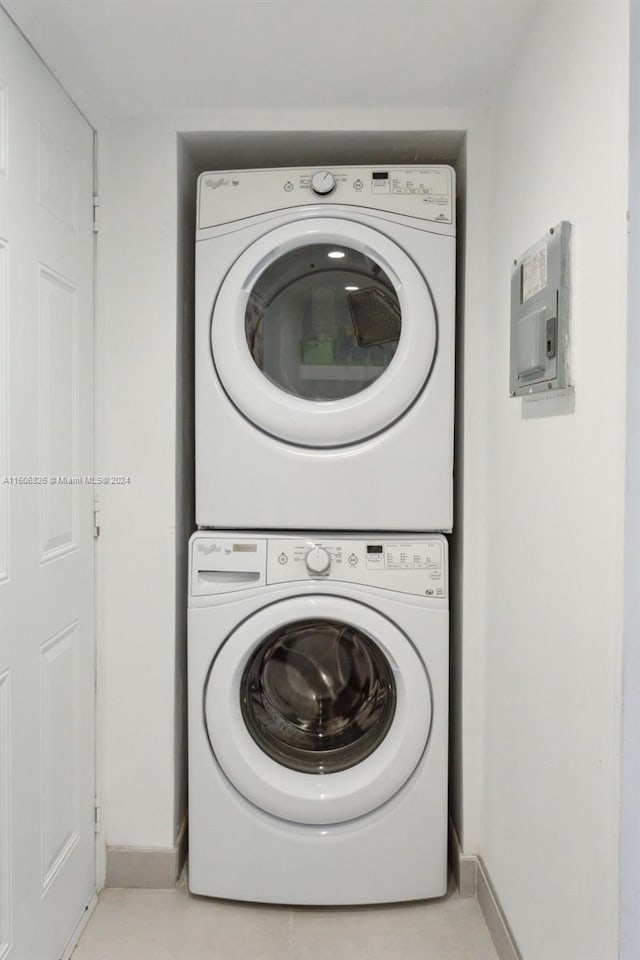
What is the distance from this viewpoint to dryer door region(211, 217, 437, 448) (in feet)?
5.59

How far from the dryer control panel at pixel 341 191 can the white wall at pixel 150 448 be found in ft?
0.34

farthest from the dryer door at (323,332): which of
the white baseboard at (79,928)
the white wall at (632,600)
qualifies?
the white baseboard at (79,928)

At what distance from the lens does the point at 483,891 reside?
1.70 metres

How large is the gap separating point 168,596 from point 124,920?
0.81m

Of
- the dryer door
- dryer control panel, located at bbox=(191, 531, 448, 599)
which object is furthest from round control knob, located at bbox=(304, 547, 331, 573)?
the dryer door

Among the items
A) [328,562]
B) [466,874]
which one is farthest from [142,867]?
[328,562]

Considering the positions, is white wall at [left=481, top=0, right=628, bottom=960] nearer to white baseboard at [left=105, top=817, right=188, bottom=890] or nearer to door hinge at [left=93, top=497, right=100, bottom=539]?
white baseboard at [left=105, top=817, right=188, bottom=890]

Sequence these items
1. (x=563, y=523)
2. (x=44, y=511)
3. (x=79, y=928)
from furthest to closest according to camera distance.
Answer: (x=79, y=928), (x=44, y=511), (x=563, y=523)

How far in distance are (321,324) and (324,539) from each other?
58 cm

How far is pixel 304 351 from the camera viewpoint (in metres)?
1.81

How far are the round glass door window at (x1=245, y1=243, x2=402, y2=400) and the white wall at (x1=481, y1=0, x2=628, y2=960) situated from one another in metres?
0.32

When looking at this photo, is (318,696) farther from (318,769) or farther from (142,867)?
(142,867)

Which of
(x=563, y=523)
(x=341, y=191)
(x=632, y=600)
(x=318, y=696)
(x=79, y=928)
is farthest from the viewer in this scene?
(x=318, y=696)

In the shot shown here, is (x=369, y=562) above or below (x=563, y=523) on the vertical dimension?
below
